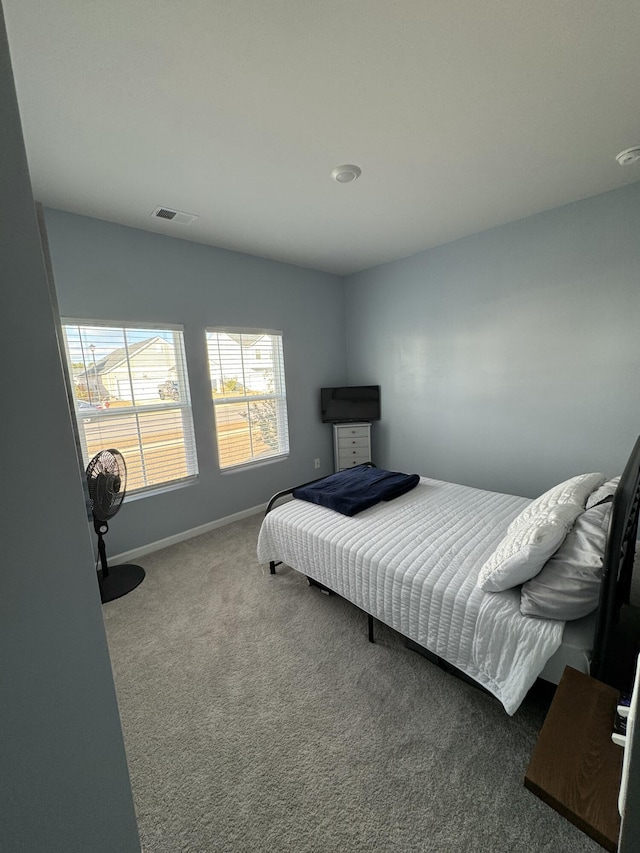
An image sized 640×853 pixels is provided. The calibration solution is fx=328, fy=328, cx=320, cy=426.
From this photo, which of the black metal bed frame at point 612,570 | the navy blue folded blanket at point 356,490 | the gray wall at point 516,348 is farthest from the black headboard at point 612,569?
the gray wall at point 516,348

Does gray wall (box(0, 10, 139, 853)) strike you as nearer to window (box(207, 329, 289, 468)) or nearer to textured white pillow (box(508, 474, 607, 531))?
textured white pillow (box(508, 474, 607, 531))

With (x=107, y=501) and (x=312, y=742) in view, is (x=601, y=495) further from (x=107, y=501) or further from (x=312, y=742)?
(x=107, y=501)

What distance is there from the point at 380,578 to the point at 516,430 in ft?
7.43

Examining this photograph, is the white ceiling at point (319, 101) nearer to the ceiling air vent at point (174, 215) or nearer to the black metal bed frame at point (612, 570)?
the ceiling air vent at point (174, 215)

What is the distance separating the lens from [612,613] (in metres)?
1.10

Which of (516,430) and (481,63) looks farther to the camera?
(516,430)

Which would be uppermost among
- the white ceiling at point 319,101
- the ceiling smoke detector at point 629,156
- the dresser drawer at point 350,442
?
the white ceiling at point 319,101

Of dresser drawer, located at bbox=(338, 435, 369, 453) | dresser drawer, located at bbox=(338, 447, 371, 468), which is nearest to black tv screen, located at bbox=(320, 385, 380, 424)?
dresser drawer, located at bbox=(338, 435, 369, 453)

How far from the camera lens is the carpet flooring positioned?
1074 mm

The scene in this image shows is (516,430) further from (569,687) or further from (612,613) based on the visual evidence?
(569,687)

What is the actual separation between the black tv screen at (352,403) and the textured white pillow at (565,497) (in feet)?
7.89

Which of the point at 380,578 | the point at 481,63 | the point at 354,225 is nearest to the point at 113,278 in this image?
the point at 354,225

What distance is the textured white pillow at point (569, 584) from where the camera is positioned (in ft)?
4.11

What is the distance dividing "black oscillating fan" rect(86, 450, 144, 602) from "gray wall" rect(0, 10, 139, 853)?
1945mm
